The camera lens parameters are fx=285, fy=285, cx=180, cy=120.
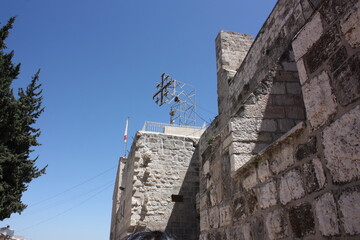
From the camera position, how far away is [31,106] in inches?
459

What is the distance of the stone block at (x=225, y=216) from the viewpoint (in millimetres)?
2877

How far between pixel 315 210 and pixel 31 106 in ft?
39.9

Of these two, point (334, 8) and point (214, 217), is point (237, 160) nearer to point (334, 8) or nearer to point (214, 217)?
point (214, 217)

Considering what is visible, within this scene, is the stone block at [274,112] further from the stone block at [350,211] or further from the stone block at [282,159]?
the stone block at [350,211]

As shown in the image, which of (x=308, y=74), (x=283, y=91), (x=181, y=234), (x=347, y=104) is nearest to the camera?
(x=347, y=104)

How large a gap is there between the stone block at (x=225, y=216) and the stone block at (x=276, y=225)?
2.35ft

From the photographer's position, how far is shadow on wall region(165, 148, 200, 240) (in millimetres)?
9281

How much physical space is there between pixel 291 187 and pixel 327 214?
37 cm

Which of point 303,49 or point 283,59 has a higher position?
point 283,59

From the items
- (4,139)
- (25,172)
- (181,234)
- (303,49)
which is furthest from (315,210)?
(25,172)

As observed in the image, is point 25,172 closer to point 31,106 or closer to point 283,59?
point 31,106

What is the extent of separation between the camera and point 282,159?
2.09 metres

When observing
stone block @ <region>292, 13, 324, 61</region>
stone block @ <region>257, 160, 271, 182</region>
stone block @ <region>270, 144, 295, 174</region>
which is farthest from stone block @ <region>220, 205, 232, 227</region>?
stone block @ <region>292, 13, 324, 61</region>

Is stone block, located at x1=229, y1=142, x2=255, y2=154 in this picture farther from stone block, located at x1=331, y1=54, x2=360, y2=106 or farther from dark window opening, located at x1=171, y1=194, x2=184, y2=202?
dark window opening, located at x1=171, y1=194, x2=184, y2=202
